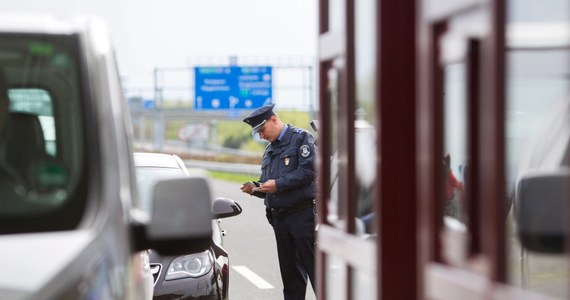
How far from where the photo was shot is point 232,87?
171 feet

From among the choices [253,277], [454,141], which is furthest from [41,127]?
[253,277]

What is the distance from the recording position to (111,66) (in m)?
3.88

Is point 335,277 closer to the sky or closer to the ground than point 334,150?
closer to the ground

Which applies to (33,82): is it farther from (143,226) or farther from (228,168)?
(228,168)

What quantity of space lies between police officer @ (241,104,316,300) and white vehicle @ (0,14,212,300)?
660 cm

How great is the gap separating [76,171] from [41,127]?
197 mm

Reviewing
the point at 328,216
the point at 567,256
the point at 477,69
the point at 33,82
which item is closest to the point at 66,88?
the point at 33,82

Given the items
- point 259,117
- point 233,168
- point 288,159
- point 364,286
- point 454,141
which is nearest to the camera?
point 454,141

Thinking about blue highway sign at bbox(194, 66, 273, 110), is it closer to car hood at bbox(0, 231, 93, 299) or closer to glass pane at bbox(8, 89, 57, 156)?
glass pane at bbox(8, 89, 57, 156)

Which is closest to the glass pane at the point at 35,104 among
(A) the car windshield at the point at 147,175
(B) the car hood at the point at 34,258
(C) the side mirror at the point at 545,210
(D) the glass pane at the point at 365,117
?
(B) the car hood at the point at 34,258

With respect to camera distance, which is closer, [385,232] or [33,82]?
[33,82]

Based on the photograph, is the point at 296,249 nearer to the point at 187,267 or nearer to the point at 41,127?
the point at 187,267

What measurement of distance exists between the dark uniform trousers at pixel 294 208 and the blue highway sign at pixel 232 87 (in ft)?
135

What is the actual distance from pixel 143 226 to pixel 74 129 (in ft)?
1.06
